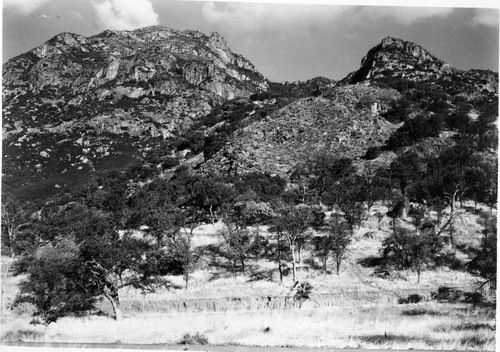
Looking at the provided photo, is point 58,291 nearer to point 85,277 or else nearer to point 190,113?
point 85,277

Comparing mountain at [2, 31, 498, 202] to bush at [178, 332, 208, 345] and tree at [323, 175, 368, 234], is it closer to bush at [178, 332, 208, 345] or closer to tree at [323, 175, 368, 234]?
tree at [323, 175, 368, 234]

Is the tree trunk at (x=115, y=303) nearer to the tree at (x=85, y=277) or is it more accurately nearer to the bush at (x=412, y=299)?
the tree at (x=85, y=277)

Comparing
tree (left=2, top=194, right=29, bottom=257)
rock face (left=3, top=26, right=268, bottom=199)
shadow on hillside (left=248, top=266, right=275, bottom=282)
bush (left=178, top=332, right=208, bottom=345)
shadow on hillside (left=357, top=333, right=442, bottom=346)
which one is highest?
rock face (left=3, top=26, right=268, bottom=199)

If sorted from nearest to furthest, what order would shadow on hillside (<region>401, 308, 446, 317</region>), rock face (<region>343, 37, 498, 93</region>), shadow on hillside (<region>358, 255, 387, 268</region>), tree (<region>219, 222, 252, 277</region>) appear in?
shadow on hillside (<region>401, 308, 446, 317</region>), tree (<region>219, 222, 252, 277</region>), shadow on hillside (<region>358, 255, 387, 268</region>), rock face (<region>343, 37, 498, 93</region>)

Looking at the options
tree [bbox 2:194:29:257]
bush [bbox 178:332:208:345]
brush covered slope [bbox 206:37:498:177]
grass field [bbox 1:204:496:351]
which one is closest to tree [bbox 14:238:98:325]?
grass field [bbox 1:204:496:351]

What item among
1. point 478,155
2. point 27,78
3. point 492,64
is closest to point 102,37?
point 27,78

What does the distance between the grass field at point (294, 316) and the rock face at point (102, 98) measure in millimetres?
52122

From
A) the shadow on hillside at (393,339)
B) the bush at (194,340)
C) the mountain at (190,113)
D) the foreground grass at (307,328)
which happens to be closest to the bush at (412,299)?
the foreground grass at (307,328)

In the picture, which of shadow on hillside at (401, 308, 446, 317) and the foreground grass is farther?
shadow on hillside at (401, 308, 446, 317)

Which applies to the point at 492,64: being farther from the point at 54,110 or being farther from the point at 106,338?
the point at 54,110

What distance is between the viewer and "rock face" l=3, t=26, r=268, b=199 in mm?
93062

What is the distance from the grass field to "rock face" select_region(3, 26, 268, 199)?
171 feet

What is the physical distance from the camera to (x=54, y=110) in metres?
127

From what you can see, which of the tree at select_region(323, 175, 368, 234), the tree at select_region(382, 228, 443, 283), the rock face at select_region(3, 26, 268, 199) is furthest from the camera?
the rock face at select_region(3, 26, 268, 199)
